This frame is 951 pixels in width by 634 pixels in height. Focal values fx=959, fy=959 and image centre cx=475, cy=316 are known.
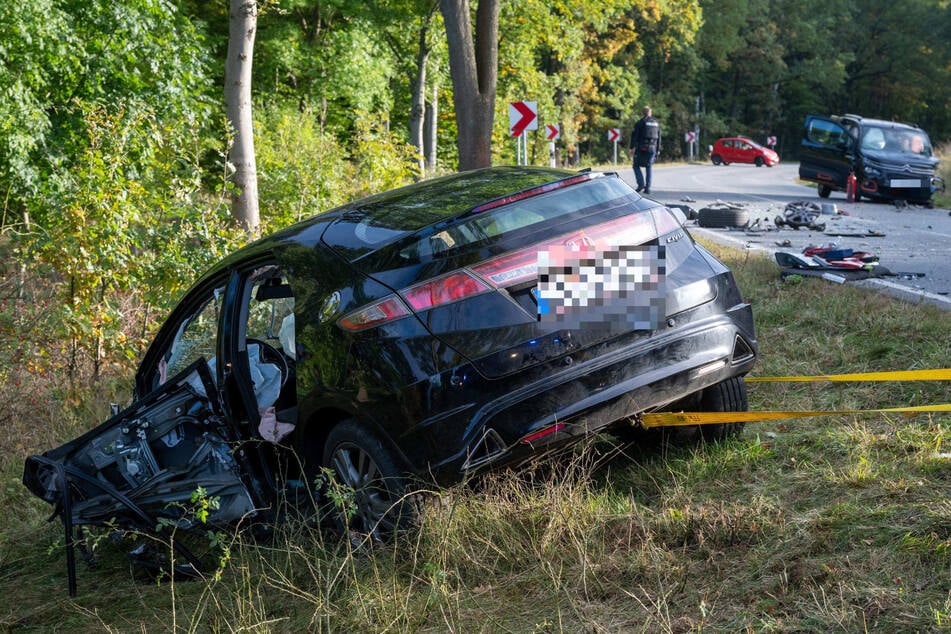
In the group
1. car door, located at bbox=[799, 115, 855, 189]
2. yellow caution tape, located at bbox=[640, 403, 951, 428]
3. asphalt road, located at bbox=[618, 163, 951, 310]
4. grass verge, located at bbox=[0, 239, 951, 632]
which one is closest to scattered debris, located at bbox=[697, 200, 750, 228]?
asphalt road, located at bbox=[618, 163, 951, 310]

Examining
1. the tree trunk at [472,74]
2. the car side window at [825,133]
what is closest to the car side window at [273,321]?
the tree trunk at [472,74]

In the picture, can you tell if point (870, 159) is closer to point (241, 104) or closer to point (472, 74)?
point (472, 74)

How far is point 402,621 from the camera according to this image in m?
3.36

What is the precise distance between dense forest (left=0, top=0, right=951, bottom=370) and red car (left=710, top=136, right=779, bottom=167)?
806cm

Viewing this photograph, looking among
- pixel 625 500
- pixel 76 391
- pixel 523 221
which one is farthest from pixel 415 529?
pixel 76 391

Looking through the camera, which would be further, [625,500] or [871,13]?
[871,13]

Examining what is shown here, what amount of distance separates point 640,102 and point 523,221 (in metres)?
72.2

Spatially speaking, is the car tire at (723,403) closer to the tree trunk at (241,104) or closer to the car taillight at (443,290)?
the car taillight at (443,290)

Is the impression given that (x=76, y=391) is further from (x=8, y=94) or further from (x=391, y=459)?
(x=8, y=94)

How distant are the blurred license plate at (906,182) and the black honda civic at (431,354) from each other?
18127 mm

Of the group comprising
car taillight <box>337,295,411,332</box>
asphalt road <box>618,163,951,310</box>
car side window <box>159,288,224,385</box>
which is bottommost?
asphalt road <box>618,163,951,310</box>

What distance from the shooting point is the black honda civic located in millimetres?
3658

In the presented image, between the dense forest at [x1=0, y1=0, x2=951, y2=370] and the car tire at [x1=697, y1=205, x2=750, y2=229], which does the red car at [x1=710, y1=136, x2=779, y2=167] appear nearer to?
the dense forest at [x1=0, y1=0, x2=951, y2=370]

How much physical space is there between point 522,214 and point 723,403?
143 centimetres
